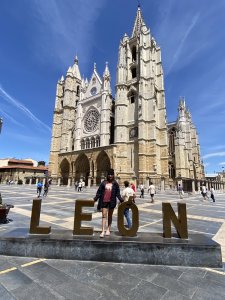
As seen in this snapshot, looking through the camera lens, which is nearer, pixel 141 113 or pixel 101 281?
pixel 101 281

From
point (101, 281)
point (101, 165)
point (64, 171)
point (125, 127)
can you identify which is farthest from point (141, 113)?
point (101, 281)

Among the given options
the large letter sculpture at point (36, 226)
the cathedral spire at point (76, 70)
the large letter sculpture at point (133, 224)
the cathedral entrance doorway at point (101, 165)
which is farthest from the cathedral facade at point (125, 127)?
the large letter sculpture at point (36, 226)

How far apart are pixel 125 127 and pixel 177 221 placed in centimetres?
3107

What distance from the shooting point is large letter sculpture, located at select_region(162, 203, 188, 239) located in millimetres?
3461

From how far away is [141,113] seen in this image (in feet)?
105

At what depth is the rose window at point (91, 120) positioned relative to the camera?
39938 millimetres

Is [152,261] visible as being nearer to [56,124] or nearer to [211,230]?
[211,230]

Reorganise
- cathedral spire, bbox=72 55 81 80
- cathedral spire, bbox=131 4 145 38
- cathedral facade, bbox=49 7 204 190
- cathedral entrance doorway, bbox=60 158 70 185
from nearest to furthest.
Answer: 1. cathedral facade, bbox=49 7 204 190
2. cathedral spire, bbox=131 4 145 38
3. cathedral entrance doorway, bbox=60 158 70 185
4. cathedral spire, bbox=72 55 81 80

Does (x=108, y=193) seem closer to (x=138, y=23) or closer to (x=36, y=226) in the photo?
(x=36, y=226)

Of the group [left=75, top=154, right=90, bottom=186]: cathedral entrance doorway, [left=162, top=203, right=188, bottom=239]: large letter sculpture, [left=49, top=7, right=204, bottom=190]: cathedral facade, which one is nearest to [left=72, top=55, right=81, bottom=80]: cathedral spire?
[left=49, top=7, right=204, bottom=190]: cathedral facade

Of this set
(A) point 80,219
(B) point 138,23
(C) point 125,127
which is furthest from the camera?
(B) point 138,23

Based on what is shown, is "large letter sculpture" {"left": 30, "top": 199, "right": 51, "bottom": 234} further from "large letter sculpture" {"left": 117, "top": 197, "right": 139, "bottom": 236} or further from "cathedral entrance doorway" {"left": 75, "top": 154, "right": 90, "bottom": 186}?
"cathedral entrance doorway" {"left": 75, "top": 154, "right": 90, "bottom": 186}

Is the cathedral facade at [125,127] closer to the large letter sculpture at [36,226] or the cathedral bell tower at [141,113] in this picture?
the cathedral bell tower at [141,113]

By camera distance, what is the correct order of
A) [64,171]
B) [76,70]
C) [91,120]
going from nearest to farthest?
1. [91,120]
2. [64,171]
3. [76,70]
